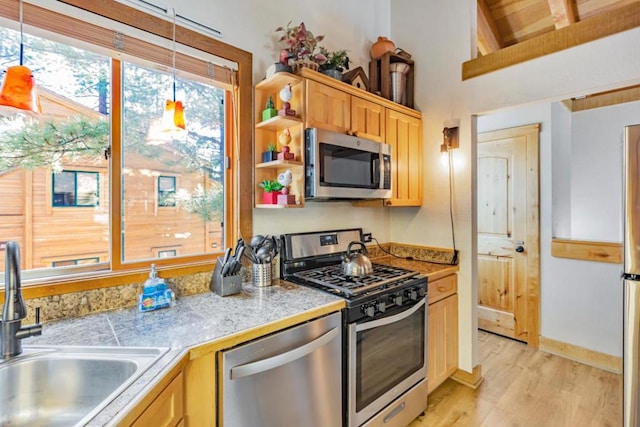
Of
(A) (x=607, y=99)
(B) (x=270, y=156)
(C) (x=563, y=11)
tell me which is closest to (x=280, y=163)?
(B) (x=270, y=156)

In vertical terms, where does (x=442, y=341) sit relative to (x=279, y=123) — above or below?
below

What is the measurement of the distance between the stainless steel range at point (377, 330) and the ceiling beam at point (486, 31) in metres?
2.69

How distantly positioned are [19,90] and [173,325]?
1.03m

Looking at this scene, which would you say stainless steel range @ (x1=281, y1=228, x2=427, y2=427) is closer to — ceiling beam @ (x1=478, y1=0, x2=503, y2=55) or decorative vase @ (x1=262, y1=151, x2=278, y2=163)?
decorative vase @ (x1=262, y1=151, x2=278, y2=163)

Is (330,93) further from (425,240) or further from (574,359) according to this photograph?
(574,359)

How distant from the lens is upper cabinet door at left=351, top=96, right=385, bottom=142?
211cm

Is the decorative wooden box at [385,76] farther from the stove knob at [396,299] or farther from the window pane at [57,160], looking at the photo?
the window pane at [57,160]

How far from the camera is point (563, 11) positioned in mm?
2594

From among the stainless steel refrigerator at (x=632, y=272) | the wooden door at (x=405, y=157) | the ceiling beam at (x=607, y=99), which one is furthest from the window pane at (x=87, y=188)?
the ceiling beam at (x=607, y=99)

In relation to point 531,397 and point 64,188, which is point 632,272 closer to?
point 531,397

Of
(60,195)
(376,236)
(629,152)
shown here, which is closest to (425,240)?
(376,236)

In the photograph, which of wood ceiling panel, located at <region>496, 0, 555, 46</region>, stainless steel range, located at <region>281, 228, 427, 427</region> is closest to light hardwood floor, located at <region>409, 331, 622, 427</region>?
stainless steel range, located at <region>281, 228, 427, 427</region>

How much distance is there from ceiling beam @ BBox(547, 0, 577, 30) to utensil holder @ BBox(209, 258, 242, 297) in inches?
130

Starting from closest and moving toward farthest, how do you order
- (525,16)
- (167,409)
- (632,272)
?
(167,409), (632,272), (525,16)
